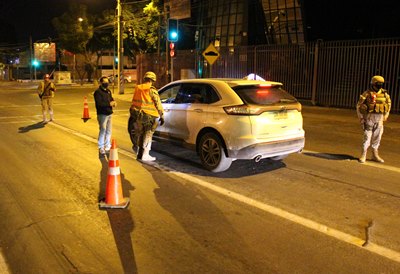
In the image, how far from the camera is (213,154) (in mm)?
7641

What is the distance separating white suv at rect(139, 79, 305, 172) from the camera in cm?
712

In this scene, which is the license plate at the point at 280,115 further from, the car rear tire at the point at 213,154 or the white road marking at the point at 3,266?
the white road marking at the point at 3,266

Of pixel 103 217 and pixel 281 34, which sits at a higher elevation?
pixel 281 34

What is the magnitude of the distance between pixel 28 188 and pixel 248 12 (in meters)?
33.2

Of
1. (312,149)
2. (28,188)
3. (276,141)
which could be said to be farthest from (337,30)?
(28,188)

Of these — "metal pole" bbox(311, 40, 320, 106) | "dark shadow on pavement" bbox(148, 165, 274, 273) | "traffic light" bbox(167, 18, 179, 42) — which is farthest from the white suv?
"traffic light" bbox(167, 18, 179, 42)

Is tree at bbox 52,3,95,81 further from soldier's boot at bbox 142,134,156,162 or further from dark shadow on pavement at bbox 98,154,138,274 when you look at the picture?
dark shadow on pavement at bbox 98,154,138,274

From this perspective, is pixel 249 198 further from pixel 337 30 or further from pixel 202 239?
pixel 337 30

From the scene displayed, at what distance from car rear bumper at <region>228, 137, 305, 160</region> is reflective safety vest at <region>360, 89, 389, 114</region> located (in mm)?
1654

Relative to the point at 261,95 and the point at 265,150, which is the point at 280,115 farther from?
the point at 265,150

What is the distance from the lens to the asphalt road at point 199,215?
14.1ft

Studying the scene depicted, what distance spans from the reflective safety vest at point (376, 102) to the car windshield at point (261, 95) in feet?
5.14

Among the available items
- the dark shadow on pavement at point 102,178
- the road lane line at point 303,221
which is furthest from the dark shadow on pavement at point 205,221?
the dark shadow on pavement at point 102,178

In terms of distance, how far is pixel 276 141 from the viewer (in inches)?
290
